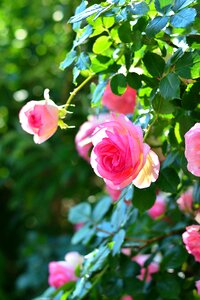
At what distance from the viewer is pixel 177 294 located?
0.87 meters

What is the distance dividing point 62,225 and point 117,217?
149 cm

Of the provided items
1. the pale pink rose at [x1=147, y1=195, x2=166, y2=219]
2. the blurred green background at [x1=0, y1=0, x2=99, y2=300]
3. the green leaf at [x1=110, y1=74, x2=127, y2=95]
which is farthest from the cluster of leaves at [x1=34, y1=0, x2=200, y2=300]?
the blurred green background at [x1=0, y1=0, x2=99, y2=300]

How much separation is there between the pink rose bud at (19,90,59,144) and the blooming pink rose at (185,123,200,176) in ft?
0.58

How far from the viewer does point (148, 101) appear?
0.78 meters

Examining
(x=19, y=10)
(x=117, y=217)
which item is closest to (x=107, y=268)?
(x=117, y=217)

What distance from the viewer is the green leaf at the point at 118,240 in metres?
0.86

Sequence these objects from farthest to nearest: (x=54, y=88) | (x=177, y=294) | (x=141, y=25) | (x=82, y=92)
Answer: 1. (x=54, y=88)
2. (x=82, y=92)
3. (x=177, y=294)
4. (x=141, y=25)

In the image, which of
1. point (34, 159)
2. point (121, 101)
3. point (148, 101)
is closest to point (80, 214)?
point (121, 101)

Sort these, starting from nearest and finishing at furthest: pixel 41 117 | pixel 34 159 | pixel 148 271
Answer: pixel 41 117, pixel 148 271, pixel 34 159

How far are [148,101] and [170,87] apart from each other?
0.34ft

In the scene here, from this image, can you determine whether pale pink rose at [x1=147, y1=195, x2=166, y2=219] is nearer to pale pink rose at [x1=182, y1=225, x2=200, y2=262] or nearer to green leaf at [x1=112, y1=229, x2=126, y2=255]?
green leaf at [x1=112, y1=229, x2=126, y2=255]

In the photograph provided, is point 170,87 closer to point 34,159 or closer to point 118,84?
point 118,84

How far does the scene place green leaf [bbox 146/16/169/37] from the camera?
67 cm

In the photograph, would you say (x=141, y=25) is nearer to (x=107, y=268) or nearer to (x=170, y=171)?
(x=170, y=171)
